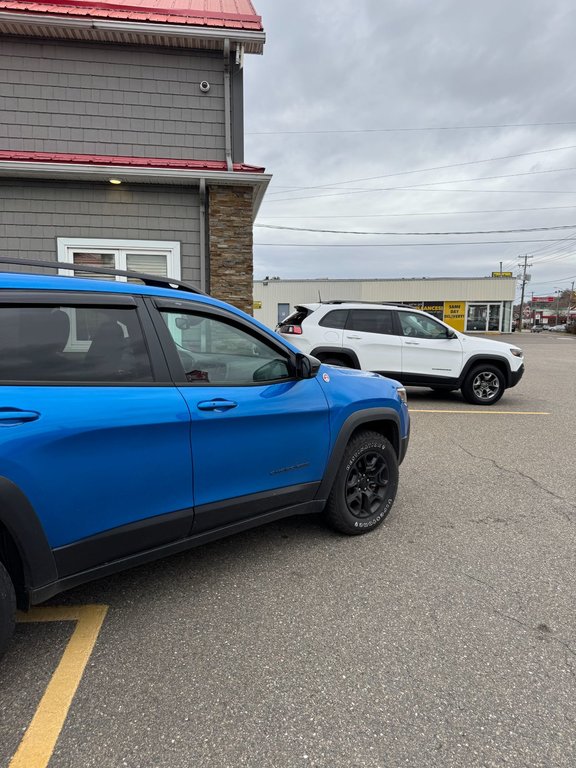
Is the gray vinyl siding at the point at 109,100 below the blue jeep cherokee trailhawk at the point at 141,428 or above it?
above

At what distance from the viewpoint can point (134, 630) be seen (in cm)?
234

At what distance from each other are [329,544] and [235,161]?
25.2 ft

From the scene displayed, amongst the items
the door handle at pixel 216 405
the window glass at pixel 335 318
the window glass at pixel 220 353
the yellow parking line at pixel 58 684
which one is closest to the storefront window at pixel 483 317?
the window glass at pixel 335 318

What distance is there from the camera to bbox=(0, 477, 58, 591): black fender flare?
6.05ft

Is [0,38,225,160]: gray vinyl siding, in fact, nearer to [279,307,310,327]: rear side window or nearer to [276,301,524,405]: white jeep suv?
[279,307,310,327]: rear side window

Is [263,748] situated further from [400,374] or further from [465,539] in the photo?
[400,374]

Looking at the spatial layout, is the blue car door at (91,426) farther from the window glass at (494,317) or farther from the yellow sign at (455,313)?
the window glass at (494,317)

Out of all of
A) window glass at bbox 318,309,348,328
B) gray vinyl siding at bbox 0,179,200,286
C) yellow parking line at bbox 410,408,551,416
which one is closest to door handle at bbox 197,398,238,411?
yellow parking line at bbox 410,408,551,416

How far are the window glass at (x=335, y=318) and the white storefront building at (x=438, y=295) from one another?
29.4 metres

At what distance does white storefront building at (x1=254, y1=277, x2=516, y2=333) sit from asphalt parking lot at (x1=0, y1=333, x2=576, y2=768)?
3506 cm

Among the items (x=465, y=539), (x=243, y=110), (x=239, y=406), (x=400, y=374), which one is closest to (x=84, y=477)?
(x=239, y=406)

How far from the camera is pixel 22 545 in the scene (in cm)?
192

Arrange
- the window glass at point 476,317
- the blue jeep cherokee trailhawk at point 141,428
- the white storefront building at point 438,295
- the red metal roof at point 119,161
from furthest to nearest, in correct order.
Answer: the window glass at point 476,317
the white storefront building at point 438,295
the red metal roof at point 119,161
the blue jeep cherokee trailhawk at point 141,428

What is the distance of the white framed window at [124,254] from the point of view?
8.06m
